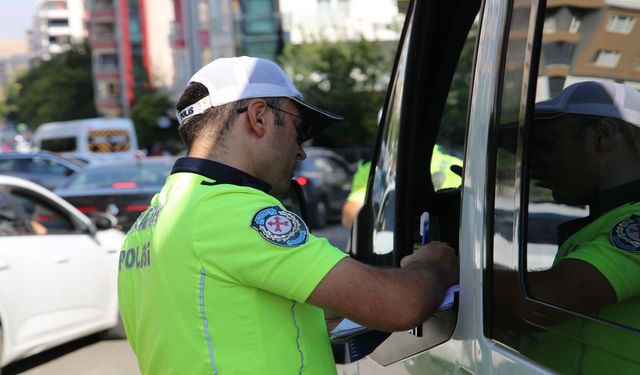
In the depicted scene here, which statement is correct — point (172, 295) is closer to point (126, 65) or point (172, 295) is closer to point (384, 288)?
point (384, 288)

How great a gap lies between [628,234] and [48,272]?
5052 mm

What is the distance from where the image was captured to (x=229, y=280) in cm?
157

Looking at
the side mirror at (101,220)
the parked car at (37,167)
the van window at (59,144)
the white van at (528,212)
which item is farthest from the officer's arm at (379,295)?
the van window at (59,144)

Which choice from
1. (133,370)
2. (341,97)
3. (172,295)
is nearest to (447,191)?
(172,295)

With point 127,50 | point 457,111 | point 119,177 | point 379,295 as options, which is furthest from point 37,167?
point 127,50

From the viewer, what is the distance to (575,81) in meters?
1.66

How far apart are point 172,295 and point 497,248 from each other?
0.70 meters

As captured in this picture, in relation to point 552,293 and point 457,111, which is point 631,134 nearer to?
point 552,293

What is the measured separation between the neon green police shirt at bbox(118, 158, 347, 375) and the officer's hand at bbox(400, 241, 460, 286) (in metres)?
0.23

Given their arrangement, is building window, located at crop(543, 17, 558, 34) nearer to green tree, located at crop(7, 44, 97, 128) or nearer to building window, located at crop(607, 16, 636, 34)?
building window, located at crop(607, 16, 636, 34)

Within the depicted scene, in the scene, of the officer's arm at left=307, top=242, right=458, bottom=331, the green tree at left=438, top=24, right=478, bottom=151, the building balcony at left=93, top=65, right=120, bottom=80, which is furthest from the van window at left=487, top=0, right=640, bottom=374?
the building balcony at left=93, top=65, right=120, bottom=80

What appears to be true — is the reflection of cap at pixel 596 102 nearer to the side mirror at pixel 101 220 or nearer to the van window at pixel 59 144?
the side mirror at pixel 101 220

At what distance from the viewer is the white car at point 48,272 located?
5.44 meters

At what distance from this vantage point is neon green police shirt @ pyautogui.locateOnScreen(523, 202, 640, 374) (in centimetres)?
129
